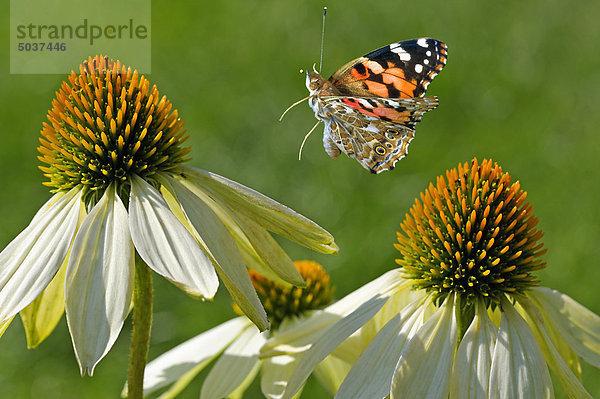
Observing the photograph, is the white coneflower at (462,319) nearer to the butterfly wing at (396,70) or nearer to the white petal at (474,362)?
the white petal at (474,362)

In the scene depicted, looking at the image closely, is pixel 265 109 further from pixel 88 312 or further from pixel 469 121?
pixel 88 312

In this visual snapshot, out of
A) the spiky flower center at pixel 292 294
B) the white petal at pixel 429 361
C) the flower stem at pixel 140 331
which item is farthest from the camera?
the spiky flower center at pixel 292 294

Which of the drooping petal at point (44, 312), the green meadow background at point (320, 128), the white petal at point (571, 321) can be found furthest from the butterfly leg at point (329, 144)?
the green meadow background at point (320, 128)

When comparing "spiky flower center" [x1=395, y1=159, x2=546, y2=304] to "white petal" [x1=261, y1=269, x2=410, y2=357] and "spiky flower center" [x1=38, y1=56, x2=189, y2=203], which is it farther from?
"spiky flower center" [x1=38, y1=56, x2=189, y2=203]

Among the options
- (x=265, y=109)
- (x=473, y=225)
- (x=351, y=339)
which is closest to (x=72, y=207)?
(x=351, y=339)

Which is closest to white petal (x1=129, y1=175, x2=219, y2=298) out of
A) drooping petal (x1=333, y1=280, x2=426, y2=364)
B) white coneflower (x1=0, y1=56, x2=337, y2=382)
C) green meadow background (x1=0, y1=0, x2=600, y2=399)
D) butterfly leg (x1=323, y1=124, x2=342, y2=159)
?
white coneflower (x1=0, y1=56, x2=337, y2=382)

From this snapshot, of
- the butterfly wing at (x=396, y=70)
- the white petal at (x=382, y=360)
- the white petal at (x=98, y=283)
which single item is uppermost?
the butterfly wing at (x=396, y=70)

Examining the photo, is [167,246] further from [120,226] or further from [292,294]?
[292,294]
